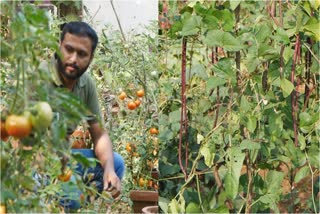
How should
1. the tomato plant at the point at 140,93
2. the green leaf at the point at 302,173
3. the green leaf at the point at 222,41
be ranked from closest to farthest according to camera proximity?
the green leaf at the point at 222,41 → the green leaf at the point at 302,173 → the tomato plant at the point at 140,93

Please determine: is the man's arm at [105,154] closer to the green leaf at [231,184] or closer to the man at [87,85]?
the man at [87,85]

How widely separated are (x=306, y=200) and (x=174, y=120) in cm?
48

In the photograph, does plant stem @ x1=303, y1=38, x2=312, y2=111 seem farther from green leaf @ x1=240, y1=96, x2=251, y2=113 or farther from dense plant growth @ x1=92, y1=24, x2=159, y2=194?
dense plant growth @ x1=92, y1=24, x2=159, y2=194

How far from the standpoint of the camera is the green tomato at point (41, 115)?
49.9 inches

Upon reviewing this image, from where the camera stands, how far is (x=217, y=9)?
217 centimetres

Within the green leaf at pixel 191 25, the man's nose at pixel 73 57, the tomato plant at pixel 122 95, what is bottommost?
the tomato plant at pixel 122 95

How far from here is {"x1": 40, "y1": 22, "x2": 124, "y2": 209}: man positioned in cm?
196

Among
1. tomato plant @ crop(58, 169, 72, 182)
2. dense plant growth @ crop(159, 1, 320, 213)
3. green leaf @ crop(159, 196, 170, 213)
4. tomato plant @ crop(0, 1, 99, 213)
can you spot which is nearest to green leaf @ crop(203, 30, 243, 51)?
dense plant growth @ crop(159, 1, 320, 213)

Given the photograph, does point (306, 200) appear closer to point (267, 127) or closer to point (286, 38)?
point (267, 127)

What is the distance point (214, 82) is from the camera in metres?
2.15

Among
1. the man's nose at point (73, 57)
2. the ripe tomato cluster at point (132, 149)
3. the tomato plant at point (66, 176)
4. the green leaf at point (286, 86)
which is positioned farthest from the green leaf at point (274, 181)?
the tomato plant at point (66, 176)

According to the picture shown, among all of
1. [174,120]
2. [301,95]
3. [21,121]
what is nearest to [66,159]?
[21,121]

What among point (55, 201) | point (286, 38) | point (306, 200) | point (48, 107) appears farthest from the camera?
point (306, 200)

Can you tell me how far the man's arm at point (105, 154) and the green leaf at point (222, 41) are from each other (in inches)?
14.1
